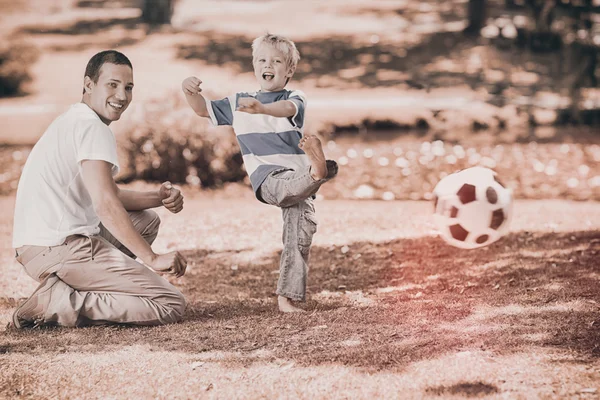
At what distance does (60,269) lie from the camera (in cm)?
473

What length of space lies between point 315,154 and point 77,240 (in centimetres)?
135

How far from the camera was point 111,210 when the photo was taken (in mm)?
4574

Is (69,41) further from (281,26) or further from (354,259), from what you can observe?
(354,259)

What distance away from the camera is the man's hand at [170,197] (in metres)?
4.90

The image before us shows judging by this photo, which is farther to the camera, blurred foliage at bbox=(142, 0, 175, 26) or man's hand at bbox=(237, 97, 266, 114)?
blurred foliage at bbox=(142, 0, 175, 26)

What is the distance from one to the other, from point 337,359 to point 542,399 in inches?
38.2

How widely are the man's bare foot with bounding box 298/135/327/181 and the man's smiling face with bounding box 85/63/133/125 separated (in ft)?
3.25

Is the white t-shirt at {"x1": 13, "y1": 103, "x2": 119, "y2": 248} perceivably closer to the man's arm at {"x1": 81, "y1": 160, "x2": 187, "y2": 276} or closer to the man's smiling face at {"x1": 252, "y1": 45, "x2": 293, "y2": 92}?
the man's arm at {"x1": 81, "y1": 160, "x2": 187, "y2": 276}

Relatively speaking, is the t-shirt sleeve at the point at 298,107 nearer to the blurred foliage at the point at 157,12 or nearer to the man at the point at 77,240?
the man at the point at 77,240

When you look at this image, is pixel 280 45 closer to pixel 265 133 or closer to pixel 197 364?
pixel 265 133

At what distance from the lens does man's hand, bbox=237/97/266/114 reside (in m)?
4.69

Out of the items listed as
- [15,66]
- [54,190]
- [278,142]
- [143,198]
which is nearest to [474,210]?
[278,142]

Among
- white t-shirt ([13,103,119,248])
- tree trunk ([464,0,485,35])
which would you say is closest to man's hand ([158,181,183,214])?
white t-shirt ([13,103,119,248])

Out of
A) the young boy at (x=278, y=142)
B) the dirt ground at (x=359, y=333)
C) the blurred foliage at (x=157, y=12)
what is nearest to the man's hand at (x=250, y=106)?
the young boy at (x=278, y=142)
